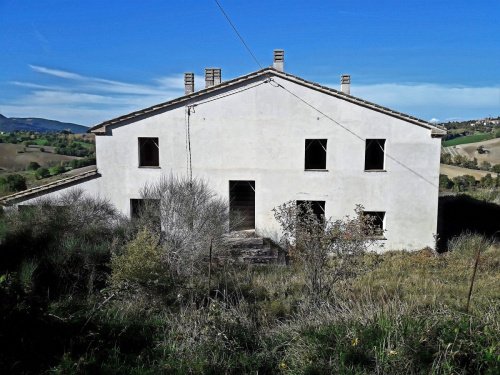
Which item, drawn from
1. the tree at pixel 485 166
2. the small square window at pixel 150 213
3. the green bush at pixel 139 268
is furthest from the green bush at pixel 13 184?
the tree at pixel 485 166

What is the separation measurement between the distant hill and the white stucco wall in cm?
8550

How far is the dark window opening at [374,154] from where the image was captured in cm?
1681

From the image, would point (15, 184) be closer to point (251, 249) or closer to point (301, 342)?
point (251, 249)

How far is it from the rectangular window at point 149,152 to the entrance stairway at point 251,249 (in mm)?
4705

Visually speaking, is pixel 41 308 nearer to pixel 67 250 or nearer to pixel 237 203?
pixel 67 250

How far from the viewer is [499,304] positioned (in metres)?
6.16

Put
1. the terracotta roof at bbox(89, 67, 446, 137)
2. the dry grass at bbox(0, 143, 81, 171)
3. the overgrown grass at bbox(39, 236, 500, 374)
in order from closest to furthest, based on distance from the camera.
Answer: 1. the overgrown grass at bbox(39, 236, 500, 374)
2. the terracotta roof at bbox(89, 67, 446, 137)
3. the dry grass at bbox(0, 143, 81, 171)

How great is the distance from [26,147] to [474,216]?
1995 inches

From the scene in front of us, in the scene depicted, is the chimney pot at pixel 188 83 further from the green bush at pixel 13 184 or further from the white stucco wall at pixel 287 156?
the green bush at pixel 13 184

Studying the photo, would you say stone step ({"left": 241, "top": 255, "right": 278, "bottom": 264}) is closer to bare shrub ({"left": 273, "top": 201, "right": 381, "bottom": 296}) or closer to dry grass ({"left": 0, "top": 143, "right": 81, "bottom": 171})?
bare shrub ({"left": 273, "top": 201, "right": 381, "bottom": 296})

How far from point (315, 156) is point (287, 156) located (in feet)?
5.28

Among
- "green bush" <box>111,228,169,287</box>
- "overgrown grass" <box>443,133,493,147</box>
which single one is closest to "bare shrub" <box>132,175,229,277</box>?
"green bush" <box>111,228,169,287</box>

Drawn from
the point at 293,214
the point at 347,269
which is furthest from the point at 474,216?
the point at 347,269

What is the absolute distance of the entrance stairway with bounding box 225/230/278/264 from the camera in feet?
50.8
